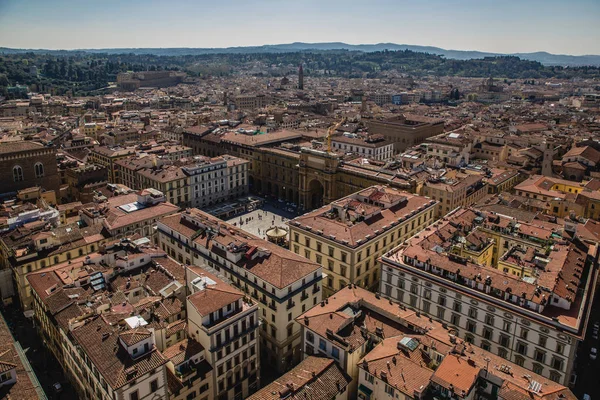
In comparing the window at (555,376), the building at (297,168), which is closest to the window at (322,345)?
the window at (555,376)

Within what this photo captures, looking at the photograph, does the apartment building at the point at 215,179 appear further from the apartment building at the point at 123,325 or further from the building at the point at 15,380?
the building at the point at 15,380

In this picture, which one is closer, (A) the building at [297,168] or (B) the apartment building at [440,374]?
(B) the apartment building at [440,374]

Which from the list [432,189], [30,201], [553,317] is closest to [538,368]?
[553,317]

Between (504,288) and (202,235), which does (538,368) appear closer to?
(504,288)

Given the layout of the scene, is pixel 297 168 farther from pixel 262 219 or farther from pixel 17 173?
pixel 17 173

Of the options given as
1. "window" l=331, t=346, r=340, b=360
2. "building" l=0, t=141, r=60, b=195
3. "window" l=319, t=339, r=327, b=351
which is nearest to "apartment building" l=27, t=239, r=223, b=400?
"window" l=319, t=339, r=327, b=351

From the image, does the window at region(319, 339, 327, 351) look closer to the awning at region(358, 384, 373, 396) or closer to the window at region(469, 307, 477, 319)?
the awning at region(358, 384, 373, 396)
